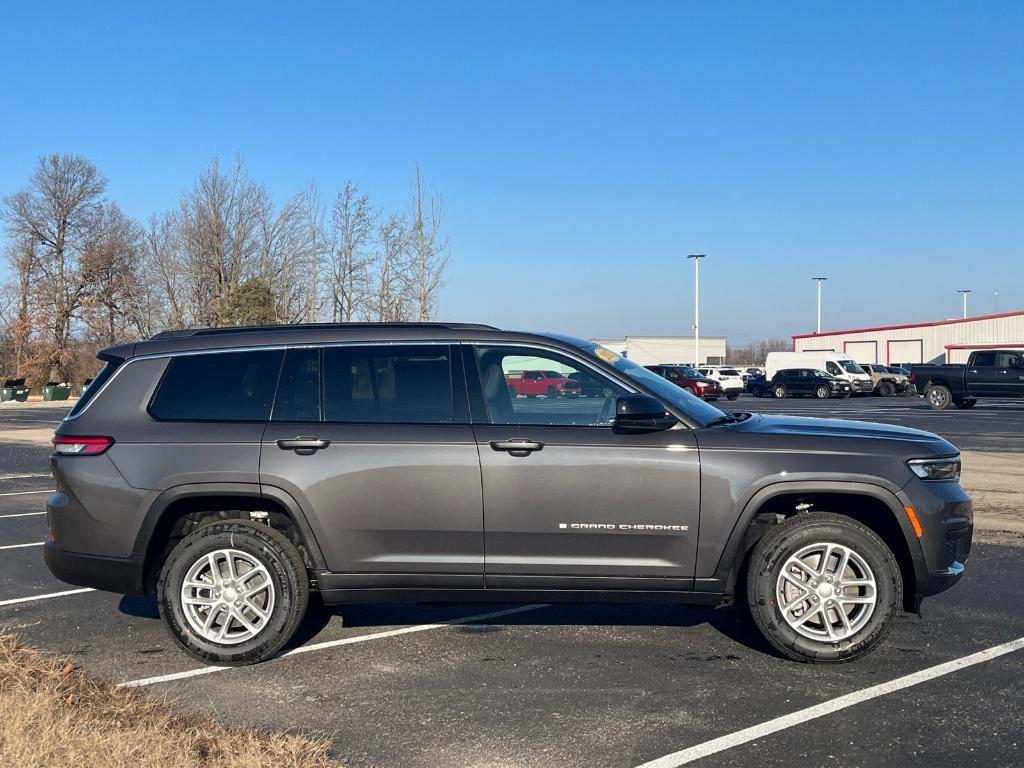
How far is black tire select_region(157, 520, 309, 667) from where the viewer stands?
5297mm

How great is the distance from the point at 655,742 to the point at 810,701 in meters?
0.95

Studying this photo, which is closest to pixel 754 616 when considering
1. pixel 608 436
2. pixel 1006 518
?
pixel 608 436

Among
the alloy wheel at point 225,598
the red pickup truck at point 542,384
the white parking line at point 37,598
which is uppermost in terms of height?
the red pickup truck at point 542,384

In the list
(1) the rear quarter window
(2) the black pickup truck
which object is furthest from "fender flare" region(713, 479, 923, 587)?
(2) the black pickup truck

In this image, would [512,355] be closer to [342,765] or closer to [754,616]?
[754,616]

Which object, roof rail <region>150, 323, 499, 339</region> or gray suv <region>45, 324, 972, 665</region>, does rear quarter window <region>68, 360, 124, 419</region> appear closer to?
gray suv <region>45, 324, 972, 665</region>

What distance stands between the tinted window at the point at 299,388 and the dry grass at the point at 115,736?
64.5 inches

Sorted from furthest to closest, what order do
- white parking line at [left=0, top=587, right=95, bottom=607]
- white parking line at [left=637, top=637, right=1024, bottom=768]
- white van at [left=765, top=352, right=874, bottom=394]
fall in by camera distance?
white van at [left=765, top=352, right=874, bottom=394] → white parking line at [left=0, top=587, right=95, bottom=607] → white parking line at [left=637, top=637, right=1024, bottom=768]

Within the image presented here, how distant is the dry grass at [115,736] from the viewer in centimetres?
370

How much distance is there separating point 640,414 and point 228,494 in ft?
7.48

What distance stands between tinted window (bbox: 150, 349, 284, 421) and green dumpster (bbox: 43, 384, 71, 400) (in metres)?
48.1

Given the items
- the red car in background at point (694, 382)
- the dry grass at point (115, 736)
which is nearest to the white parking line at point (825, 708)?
the dry grass at point (115, 736)

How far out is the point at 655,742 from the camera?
4172 mm

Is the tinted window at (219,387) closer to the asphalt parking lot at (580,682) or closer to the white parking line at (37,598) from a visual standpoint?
the asphalt parking lot at (580,682)
